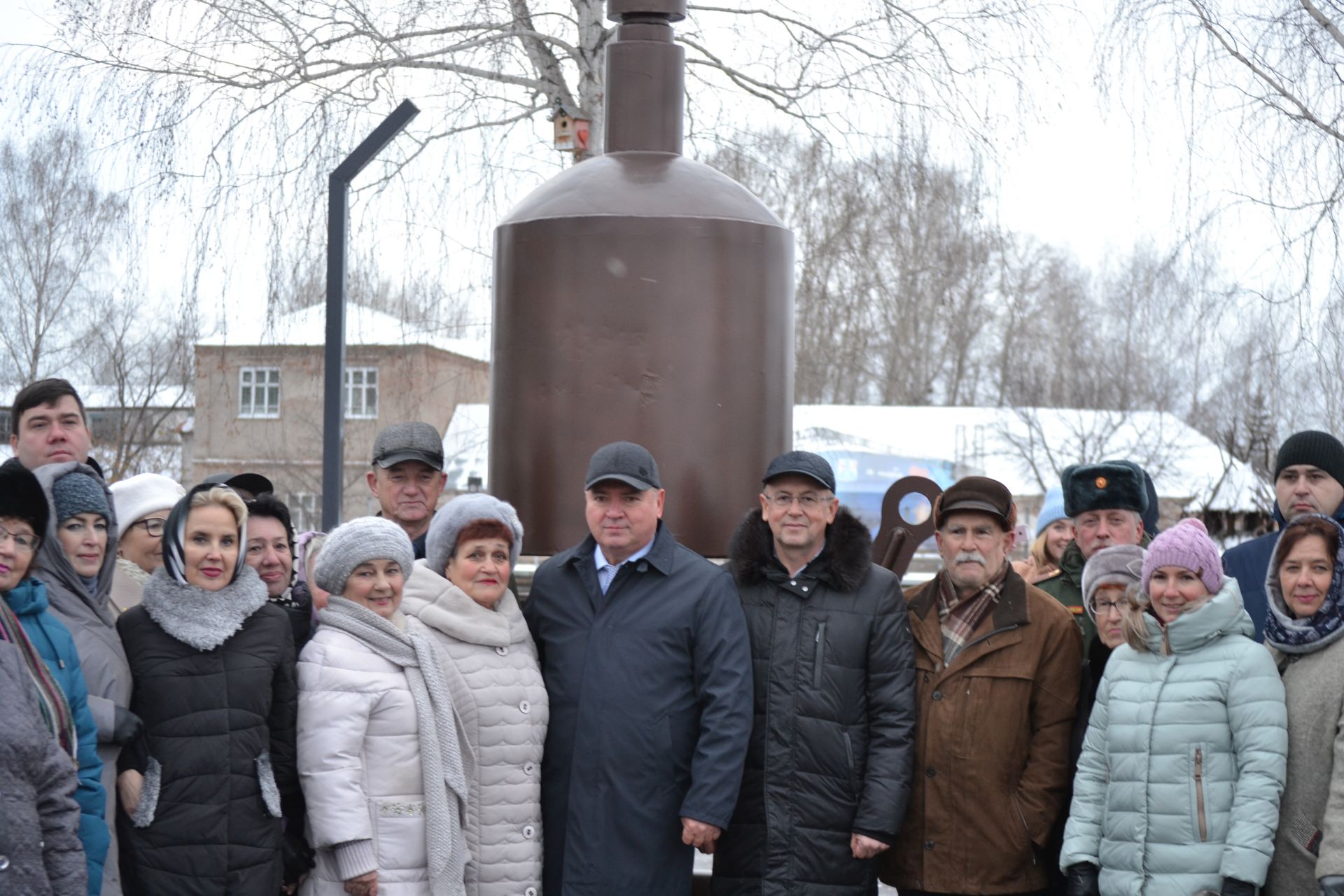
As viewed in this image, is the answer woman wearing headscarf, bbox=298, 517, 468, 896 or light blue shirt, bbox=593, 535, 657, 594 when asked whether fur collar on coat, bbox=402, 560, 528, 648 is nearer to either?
woman wearing headscarf, bbox=298, 517, 468, 896

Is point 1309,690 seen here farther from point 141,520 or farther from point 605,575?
point 141,520

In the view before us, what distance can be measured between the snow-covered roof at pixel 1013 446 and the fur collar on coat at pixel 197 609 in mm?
22468

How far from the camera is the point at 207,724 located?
3.92 metres

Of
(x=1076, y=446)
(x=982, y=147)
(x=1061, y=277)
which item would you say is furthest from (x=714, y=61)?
(x=1061, y=277)

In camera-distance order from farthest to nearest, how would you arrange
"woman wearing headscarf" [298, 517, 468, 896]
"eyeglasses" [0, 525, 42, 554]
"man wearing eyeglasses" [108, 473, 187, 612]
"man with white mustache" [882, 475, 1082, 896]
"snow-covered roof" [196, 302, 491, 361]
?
1. "snow-covered roof" [196, 302, 491, 361]
2. "man wearing eyeglasses" [108, 473, 187, 612]
3. "man with white mustache" [882, 475, 1082, 896]
4. "woman wearing headscarf" [298, 517, 468, 896]
5. "eyeglasses" [0, 525, 42, 554]

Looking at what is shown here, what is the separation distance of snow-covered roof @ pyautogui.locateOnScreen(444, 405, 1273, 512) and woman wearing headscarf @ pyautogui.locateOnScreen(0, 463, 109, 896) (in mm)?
22711

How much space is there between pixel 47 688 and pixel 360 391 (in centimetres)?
1141

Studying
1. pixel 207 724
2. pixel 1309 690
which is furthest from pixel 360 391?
pixel 1309 690

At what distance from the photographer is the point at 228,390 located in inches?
393

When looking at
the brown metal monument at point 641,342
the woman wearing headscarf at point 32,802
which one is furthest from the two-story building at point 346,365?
the woman wearing headscarf at point 32,802

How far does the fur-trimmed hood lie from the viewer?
4461 mm

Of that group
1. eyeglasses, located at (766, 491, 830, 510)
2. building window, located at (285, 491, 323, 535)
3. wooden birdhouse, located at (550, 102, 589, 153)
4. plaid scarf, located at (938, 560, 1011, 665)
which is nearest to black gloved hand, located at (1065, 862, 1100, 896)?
plaid scarf, located at (938, 560, 1011, 665)

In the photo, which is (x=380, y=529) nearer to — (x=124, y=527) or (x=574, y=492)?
(x=124, y=527)

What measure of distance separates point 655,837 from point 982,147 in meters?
6.55
